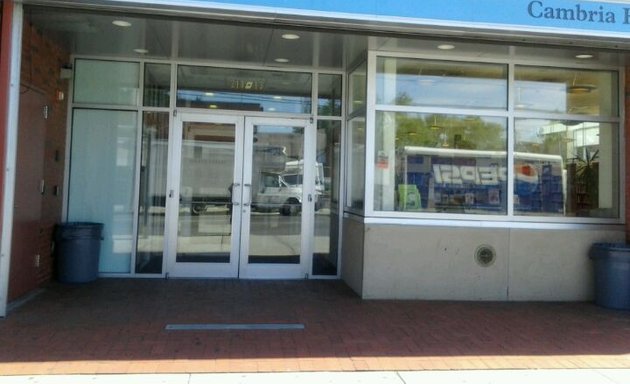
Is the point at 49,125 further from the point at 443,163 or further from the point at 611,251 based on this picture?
the point at 611,251

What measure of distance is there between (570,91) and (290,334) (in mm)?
5130

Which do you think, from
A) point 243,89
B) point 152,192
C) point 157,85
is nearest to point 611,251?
point 243,89

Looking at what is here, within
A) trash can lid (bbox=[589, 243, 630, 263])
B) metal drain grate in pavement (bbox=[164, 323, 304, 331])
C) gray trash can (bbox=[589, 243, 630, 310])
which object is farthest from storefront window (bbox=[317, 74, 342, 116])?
gray trash can (bbox=[589, 243, 630, 310])

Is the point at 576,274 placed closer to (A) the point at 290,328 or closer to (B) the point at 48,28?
(A) the point at 290,328

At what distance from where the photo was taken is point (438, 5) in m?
6.07

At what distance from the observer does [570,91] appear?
7988 millimetres

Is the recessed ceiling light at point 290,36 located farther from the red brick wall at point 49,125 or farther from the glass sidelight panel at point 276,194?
the red brick wall at point 49,125

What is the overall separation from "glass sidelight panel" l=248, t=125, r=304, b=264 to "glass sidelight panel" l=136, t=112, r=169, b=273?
4.10 ft

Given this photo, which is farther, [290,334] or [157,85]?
[157,85]

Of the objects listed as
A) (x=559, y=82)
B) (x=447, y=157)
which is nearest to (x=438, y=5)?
(x=447, y=157)

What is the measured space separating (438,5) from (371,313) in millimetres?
3390

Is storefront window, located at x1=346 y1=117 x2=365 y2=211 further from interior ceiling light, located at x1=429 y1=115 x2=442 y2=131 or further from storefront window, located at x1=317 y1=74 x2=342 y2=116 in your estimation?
interior ceiling light, located at x1=429 y1=115 x2=442 y2=131

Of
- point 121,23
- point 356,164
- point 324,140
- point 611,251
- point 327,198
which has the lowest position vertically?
point 611,251

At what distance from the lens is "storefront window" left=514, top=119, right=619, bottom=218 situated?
307 inches
